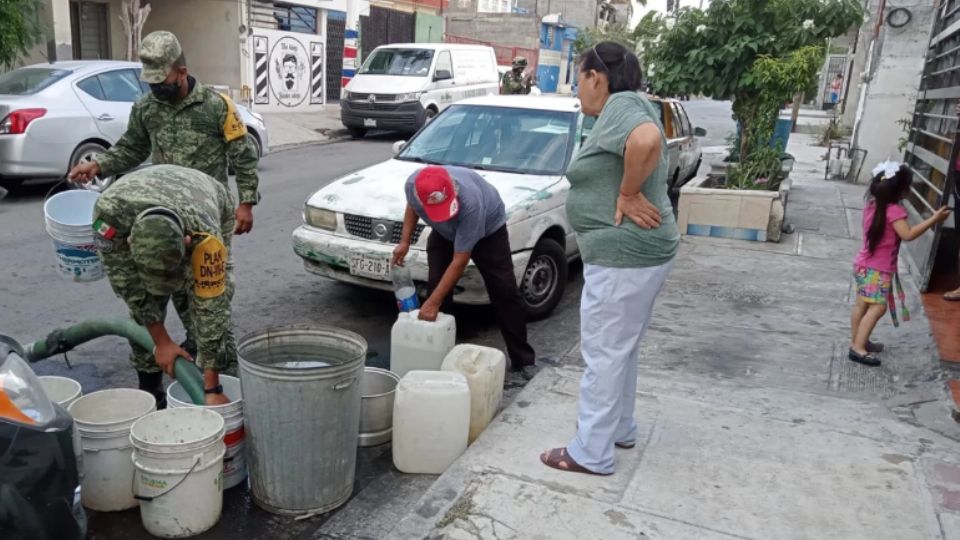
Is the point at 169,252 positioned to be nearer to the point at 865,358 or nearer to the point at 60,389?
the point at 60,389

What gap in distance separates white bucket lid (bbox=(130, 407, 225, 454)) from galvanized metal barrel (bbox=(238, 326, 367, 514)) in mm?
148

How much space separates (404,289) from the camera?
14.9 ft

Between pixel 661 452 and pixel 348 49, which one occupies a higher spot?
pixel 348 49

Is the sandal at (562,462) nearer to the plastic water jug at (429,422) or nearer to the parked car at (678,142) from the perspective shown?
the plastic water jug at (429,422)

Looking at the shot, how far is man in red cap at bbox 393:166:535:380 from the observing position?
4.23 m

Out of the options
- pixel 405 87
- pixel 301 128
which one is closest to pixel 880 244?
pixel 405 87

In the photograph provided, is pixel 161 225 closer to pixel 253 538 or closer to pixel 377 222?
pixel 253 538

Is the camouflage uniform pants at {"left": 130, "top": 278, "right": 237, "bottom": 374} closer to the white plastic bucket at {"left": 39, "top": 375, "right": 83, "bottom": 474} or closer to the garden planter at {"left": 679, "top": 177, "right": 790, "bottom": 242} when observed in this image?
the white plastic bucket at {"left": 39, "top": 375, "right": 83, "bottom": 474}

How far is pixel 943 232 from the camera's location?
6.13m

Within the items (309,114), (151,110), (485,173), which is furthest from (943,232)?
(309,114)

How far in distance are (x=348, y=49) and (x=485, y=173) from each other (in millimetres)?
18506

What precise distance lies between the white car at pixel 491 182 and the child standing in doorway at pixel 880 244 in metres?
2.07

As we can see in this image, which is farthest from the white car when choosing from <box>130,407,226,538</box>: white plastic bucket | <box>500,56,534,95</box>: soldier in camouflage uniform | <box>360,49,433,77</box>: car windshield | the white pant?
<box>360,49,433,77</box>: car windshield

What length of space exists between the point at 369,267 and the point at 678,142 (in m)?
6.01
